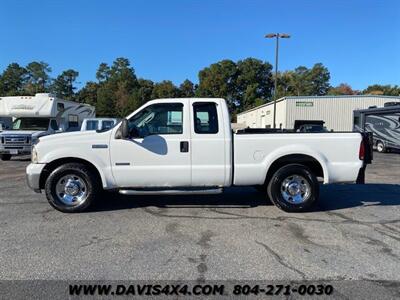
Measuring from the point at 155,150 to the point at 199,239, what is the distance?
2033mm

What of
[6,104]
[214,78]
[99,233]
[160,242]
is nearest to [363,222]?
[160,242]

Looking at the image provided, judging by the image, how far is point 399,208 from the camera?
26.0ft

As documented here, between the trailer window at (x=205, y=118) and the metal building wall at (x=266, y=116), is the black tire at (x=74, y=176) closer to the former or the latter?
the trailer window at (x=205, y=118)

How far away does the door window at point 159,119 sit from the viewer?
23.6 ft

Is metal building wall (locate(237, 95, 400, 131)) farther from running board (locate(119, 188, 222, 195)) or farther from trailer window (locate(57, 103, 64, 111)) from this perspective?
running board (locate(119, 188, 222, 195))

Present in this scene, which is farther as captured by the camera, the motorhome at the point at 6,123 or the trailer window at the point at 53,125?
the motorhome at the point at 6,123

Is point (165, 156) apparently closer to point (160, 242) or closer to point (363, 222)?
point (160, 242)

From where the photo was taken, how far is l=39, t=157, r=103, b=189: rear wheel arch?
7184mm

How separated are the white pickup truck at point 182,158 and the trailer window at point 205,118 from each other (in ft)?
0.06

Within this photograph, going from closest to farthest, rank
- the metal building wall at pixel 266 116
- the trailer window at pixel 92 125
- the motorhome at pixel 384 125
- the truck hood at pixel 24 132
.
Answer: the truck hood at pixel 24 132 → the trailer window at pixel 92 125 → the motorhome at pixel 384 125 → the metal building wall at pixel 266 116

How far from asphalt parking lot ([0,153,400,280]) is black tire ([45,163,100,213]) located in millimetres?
188

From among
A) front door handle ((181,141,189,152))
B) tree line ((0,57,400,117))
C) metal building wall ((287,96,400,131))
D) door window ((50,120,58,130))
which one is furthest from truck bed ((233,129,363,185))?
tree line ((0,57,400,117))

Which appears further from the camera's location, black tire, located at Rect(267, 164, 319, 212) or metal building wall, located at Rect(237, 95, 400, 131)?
metal building wall, located at Rect(237, 95, 400, 131)

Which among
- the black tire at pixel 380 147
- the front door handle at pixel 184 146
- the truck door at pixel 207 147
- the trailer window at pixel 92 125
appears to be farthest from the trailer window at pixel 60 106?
the black tire at pixel 380 147
